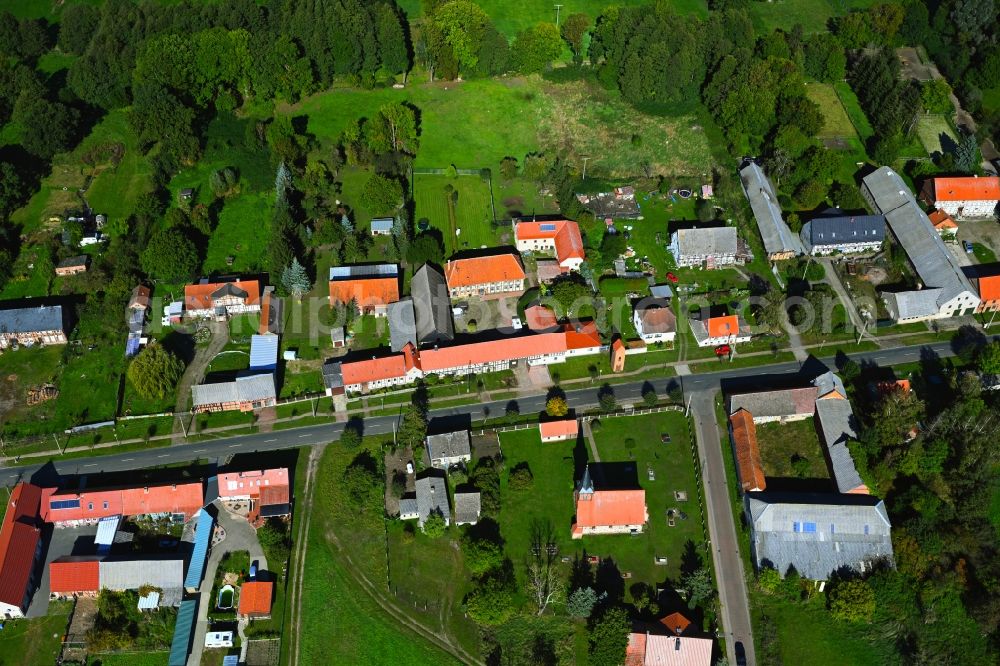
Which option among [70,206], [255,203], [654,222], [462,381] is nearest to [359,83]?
[255,203]

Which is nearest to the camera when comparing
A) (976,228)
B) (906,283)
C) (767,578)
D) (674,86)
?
(767,578)

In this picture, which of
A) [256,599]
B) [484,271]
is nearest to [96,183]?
[484,271]

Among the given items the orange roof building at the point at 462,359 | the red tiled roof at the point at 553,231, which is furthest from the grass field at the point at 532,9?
the orange roof building at the point at 462,359

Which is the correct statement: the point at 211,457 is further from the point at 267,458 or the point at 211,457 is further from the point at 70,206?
the point at 70,206

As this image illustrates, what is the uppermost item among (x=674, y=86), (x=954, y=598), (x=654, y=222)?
(x=674, y=86)

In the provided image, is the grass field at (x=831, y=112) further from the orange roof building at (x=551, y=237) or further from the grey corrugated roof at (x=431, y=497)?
the grey corrugated roof at (x=431, y=497)

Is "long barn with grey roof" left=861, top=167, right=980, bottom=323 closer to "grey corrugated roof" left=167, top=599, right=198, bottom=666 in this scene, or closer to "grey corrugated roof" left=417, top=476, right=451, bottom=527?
"grey corrugated roof" left=417, top=476, right=451, bottom=527

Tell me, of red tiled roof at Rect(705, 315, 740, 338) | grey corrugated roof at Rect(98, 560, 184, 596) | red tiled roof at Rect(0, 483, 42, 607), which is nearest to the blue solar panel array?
grey corrugated roof at Rect(98, 560, 184, 596)

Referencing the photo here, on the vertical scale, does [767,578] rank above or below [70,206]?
below
